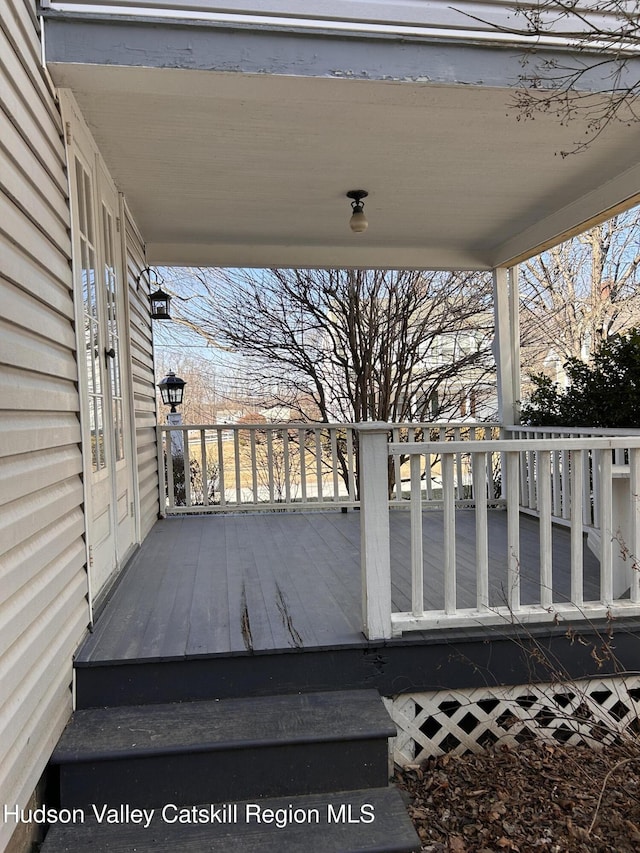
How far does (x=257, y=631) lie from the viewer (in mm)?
2316

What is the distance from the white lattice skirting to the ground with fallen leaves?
55 mm

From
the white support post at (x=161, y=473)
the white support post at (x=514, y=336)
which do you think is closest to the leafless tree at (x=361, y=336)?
the white support post at (x=514, y=336)

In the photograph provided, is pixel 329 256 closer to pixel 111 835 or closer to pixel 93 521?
pixel 93 521

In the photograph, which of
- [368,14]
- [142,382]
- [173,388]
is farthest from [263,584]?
[173,388]

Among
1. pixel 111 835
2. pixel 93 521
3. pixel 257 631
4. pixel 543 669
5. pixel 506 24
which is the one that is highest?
pixel 506 24

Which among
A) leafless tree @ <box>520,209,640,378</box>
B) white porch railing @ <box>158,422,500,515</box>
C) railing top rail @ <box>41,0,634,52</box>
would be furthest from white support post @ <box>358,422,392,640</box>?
leafless tree @ <box>520,209,640,378</box>

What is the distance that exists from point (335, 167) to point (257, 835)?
3.27 m

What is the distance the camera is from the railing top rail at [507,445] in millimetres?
2174

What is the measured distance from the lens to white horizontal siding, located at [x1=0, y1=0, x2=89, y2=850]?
158cm

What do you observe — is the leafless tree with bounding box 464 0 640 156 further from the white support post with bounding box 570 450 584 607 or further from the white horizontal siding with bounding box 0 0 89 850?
the white horizontal siding with bounding box 0 0 89 850

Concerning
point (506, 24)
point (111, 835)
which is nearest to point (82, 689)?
point (111, 835)

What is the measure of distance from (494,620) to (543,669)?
29cm

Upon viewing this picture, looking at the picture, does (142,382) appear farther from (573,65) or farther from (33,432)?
(573,65)

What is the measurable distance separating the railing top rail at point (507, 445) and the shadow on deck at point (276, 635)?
69 cm
